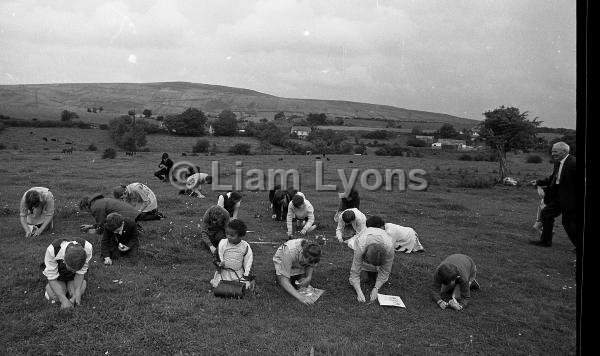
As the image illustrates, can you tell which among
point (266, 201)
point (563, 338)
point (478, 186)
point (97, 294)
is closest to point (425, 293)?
point (563, 338)

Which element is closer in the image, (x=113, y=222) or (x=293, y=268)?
(x=293, y=268)

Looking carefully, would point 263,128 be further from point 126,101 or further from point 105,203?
point 126,101

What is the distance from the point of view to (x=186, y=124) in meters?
68.6

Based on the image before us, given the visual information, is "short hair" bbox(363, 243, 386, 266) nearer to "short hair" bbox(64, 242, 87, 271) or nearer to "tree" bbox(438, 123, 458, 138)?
"short hair" bbox(64, 242, 87, 271)

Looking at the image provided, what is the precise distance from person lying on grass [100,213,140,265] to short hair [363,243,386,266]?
6.07 metres

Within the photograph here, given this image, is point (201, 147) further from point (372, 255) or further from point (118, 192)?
point (372, 255)

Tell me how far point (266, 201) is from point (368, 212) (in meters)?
5.17

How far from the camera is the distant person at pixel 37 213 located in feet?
38.0

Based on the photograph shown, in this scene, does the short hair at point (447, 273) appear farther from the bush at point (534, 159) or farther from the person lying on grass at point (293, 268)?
the bush at point (534, 159)

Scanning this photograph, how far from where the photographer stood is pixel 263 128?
72.3 m

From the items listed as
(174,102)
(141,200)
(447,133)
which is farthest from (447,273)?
(174,102)

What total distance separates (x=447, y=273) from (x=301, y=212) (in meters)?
5.62

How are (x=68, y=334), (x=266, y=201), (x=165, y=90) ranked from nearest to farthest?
(x=68, y=334) → (x=266, y=201) → (x=165, y=90)

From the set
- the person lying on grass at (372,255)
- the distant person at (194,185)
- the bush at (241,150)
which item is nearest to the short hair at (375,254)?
the person lying on grass at (372,255)
